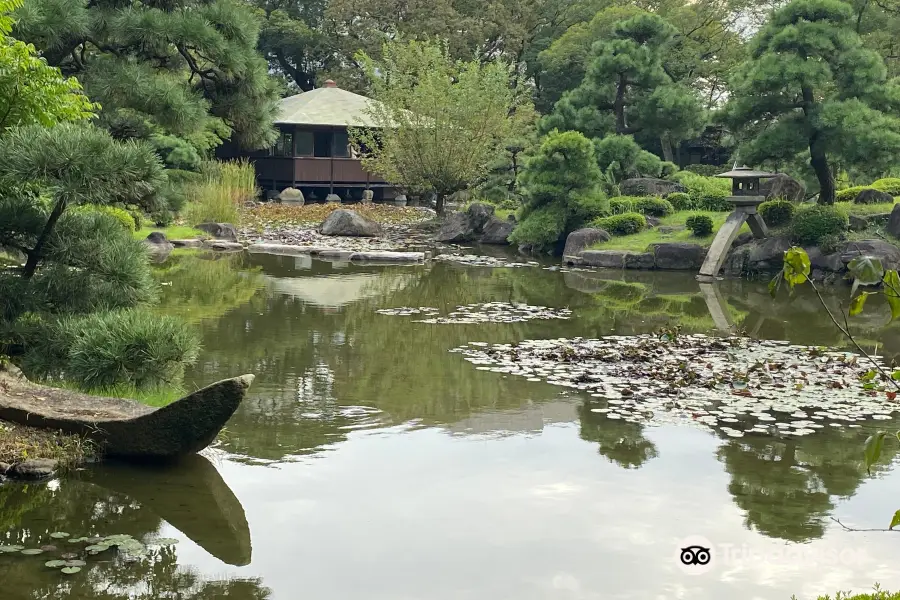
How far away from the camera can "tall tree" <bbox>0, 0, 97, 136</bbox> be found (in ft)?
19.3

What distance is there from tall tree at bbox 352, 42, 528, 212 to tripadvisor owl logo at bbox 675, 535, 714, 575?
67.3 ft

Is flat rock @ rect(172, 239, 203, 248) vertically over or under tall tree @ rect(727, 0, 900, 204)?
under

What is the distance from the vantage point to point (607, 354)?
9.68 metres

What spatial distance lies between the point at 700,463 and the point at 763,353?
12.9 ft

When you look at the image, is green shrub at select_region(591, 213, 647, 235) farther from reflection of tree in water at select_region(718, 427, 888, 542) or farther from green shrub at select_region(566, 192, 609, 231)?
reflection of tree in water at select_region(718, 427, 888, 542)

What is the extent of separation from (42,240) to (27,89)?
957 mm

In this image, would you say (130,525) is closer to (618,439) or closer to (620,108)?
(618,439)

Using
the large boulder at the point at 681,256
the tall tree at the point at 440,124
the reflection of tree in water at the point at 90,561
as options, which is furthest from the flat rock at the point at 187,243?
the reflection of tree in water at the point at 90,561

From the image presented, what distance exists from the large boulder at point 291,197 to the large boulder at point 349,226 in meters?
7.21

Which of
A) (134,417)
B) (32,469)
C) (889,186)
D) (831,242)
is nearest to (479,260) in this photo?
(831,242)

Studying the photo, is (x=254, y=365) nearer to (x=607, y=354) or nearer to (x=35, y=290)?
(x=35, y=290)

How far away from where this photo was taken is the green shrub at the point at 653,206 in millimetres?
20812

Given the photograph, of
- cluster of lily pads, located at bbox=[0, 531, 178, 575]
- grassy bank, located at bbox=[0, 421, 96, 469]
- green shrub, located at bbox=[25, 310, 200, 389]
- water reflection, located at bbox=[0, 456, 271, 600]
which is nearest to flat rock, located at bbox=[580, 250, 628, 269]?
green shrub, located at bbox=[25, 310, 200, 389]
